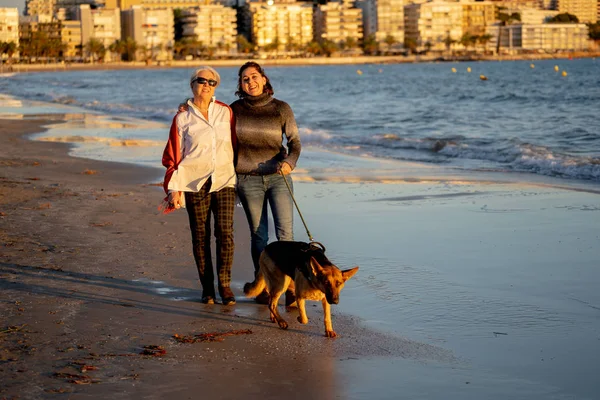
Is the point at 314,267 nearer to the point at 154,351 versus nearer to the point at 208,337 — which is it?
the point at 208,337

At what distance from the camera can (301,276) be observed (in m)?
5.71

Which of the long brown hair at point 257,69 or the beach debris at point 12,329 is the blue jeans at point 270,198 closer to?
the long brown hair at point 257,69

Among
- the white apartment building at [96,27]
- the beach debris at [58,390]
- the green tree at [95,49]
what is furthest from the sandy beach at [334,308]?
the white apartment building at [96,27]

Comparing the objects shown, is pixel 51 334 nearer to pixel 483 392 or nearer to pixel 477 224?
pixel 483 392

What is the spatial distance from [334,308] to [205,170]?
1.15 meters

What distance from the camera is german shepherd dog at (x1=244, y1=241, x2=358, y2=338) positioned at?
5.47 m

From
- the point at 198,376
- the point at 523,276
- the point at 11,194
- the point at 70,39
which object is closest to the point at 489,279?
the point at 523,276

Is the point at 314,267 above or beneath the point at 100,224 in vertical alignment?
above

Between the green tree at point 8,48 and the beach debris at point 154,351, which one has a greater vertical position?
the green tree at point 8,48

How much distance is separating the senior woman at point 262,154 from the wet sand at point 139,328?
21.7 inches

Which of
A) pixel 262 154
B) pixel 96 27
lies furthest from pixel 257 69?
pixel 96 27

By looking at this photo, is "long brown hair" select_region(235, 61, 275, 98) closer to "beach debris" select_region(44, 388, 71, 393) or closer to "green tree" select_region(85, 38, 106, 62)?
"beach debris" select_region(44, 388, 71, 393)

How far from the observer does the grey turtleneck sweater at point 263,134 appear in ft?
20.6

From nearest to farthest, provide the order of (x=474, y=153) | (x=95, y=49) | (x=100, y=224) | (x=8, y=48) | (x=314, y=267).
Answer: (x=314, y=267), (x=100, y=224), (x=474, y=153), (x=8, y=48), (x=95, y=49)
